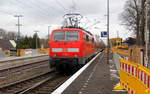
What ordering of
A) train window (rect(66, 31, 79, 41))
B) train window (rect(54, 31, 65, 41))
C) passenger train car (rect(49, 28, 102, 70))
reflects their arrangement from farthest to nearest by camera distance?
train window (rect(54, 31, 65, 41)) < train window (rect(66, 31, 79, 41)) < passenger train car (rect(49, 28, 102, 70))

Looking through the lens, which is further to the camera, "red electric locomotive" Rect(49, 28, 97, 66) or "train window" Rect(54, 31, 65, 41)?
"train window" Rect(54, 31, 65, 41)

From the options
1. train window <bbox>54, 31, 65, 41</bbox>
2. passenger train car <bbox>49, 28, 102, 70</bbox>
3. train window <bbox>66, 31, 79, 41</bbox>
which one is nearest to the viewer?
passenger train car <bbox>49, 28, 102, 70</bbox>

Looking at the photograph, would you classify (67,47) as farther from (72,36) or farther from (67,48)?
(72,36)

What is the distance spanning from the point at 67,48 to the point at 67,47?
0.07m

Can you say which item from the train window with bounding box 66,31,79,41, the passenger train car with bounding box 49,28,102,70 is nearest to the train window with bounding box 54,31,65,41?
the passenger train car with bounding box 49,28,102,70

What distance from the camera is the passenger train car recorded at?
1543 cm

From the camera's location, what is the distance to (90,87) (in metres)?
8.70

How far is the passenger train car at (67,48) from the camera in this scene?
50.6 ft

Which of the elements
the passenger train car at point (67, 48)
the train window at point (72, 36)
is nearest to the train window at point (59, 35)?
the passenger train car at point (67, 48)

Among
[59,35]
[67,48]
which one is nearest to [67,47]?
[67,48]

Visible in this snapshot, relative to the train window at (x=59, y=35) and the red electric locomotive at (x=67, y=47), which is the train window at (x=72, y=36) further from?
the train window at (x=59, y=35)

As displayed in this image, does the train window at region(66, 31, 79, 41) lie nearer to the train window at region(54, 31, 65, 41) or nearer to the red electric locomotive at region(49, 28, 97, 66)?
the red electric locomotive at region(49, 28, 97, 66)

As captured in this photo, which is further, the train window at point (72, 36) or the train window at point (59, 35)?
the train window at point (59, 35)

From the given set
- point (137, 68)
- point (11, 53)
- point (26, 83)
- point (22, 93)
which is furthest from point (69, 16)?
point (11, 53)
